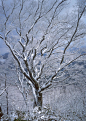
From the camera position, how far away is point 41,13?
15.8 ft

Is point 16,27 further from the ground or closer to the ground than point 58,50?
further from the ground

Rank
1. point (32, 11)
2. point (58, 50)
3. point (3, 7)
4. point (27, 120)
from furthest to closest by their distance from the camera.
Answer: point (58, 50), point (32, 11), point (3, 7), point (27, 120)

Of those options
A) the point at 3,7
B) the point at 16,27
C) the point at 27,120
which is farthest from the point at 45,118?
the point at 3,7

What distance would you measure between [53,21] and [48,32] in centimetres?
84

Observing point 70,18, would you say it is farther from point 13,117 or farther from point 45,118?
point 13,117

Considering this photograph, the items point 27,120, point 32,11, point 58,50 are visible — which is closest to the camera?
point 27,120

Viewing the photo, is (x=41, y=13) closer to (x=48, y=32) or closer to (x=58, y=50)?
(x=48, y=32)

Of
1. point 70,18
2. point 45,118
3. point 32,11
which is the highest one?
point 32,11

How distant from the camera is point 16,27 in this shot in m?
5.11

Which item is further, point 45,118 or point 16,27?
point 16,27

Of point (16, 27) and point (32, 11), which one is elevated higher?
point (32, 11)

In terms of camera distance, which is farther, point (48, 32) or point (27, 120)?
point (48, 32)

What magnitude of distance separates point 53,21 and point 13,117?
530cm

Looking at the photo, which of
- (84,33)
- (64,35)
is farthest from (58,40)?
(84,33)
